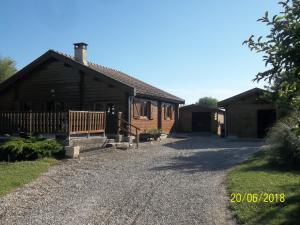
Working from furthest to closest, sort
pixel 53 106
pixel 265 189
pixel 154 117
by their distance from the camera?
pixel 154 117 → pixel 53 106 → pixel 265 189

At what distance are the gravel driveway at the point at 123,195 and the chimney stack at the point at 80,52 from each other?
11.6m

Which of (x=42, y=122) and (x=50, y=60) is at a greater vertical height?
(x=50, y=60)

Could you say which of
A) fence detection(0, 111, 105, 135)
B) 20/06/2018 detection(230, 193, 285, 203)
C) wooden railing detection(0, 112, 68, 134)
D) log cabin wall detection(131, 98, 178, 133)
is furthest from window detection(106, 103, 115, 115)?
20/06/2018 detection(230, 193, 285, 203)

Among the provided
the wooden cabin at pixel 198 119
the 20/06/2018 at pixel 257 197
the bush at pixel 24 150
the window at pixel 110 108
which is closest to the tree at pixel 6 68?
the wooden cabin at pixel 198 119

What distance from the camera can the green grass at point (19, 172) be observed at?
9.61 m

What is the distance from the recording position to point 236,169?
12188mm

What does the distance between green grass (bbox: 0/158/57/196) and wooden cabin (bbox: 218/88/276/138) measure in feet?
52.8

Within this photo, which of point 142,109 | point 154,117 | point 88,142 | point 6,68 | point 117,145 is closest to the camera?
point 88,142

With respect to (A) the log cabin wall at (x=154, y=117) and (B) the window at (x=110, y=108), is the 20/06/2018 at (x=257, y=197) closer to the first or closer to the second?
(A) the log cabin wall at (x=154, y=117)

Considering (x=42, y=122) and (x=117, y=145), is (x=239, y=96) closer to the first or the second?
(x=117, y=145)

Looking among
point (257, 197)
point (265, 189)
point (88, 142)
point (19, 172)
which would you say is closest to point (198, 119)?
point (88, 142)

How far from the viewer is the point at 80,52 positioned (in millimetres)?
24281

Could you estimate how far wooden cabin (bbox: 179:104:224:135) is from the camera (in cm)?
3459

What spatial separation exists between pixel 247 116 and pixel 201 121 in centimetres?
902
